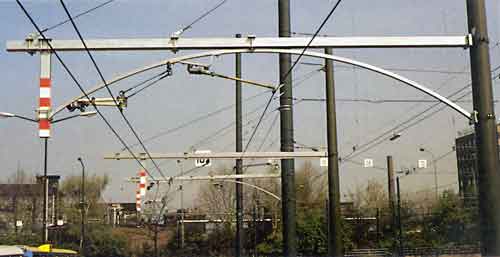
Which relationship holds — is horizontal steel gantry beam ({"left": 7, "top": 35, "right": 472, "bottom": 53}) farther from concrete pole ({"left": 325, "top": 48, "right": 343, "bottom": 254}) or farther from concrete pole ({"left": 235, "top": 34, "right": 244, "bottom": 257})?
concrete pole ({"left": 235, "top": 34, "right": 244, "bottom": 257})

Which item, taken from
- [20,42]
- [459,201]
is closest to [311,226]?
[459,201]

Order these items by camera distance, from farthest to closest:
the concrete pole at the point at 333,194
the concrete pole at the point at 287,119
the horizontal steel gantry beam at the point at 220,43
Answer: the concrete pole at the point at 333,194 → the concrete pole at the point at 287,119 → the horizontal steel gantry beam at the point at 220,43

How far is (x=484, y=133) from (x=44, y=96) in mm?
8388

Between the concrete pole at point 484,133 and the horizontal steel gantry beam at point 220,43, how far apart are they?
2.90ft

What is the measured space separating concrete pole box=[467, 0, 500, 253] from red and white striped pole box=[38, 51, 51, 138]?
8.11 m

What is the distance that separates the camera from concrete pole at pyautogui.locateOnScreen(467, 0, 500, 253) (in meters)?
13.8

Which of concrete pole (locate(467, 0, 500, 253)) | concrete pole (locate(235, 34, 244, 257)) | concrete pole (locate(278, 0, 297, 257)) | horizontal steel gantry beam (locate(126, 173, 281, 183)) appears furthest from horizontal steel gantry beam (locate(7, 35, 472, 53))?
concrete pole (locate(235, 34, 244, 257))

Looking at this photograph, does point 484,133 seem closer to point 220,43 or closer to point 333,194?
point 220,43

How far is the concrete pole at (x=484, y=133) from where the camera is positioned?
1384 centimetres

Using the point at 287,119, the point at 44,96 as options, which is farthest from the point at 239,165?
the point at 44,96

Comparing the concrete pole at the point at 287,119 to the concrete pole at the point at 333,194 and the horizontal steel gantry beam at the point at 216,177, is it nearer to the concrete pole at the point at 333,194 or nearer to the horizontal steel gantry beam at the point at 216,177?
the concrete pole at the point at 333,194

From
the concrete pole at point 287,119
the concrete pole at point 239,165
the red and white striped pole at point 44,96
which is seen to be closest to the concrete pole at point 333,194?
the concrete pole at point 287,119

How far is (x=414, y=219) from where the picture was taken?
38781 millimetres

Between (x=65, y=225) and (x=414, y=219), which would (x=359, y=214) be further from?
(x=65, y=225)
